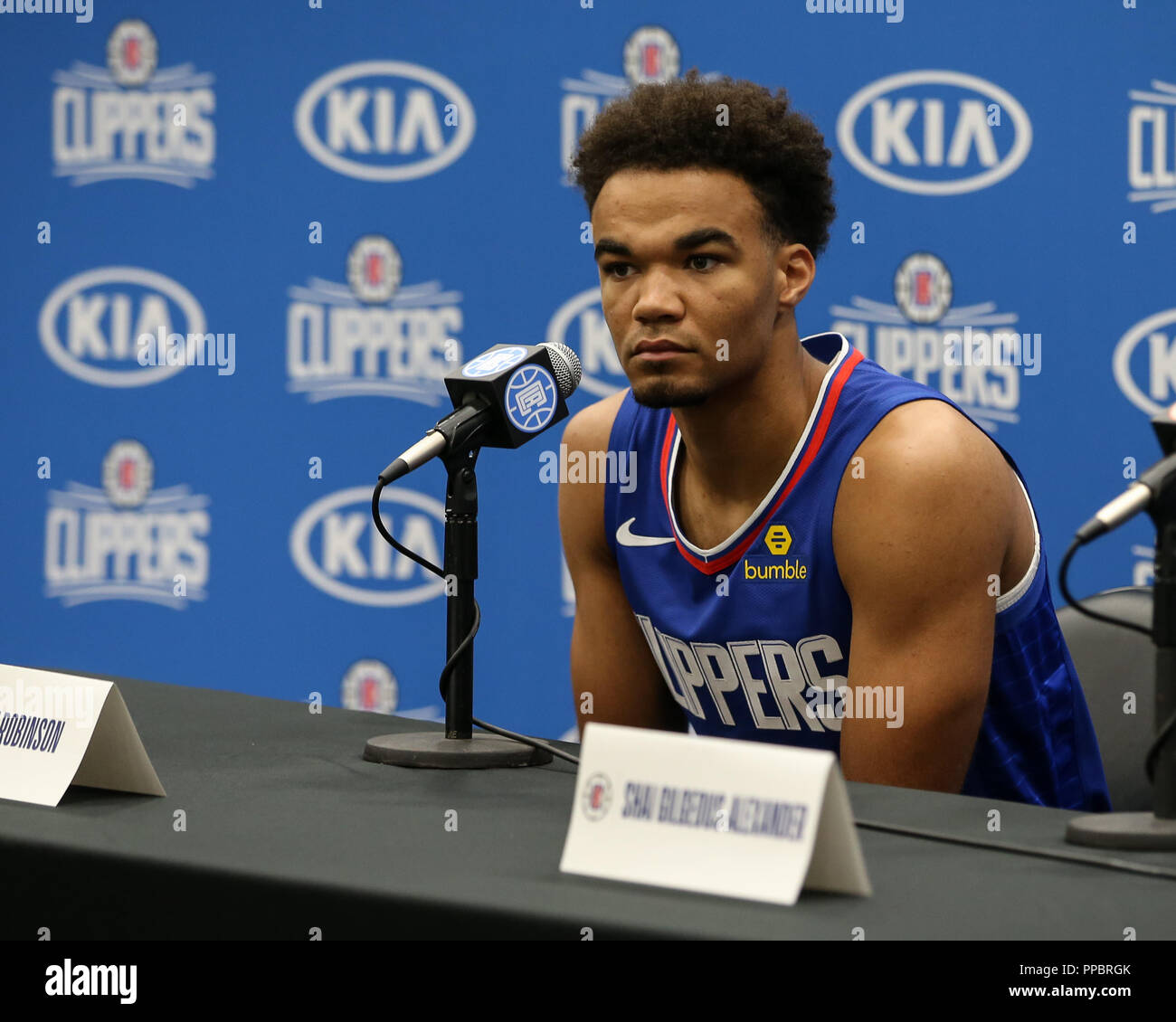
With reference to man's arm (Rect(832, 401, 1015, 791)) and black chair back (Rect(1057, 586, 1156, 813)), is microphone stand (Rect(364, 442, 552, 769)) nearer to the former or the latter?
man's arm (Rect(832, 401, 1015, 791))

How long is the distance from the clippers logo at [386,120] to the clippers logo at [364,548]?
1.90 ft

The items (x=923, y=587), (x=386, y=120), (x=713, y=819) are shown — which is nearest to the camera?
(x=713, y=819)

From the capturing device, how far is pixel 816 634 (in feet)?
4.62

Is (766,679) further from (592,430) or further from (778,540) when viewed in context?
(592,430)

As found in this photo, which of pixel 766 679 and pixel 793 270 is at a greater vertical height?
pixel 793 270

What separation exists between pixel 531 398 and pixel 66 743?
1.47ft

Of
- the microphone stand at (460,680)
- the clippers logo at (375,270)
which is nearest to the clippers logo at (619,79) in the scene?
the clippers logo at (375,270)

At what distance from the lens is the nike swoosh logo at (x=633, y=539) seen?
4.98 ft

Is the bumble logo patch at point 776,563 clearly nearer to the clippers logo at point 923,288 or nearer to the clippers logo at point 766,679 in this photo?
the clippers logo at point 766,679
